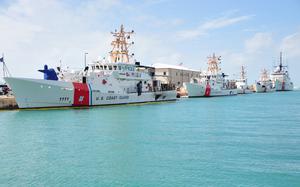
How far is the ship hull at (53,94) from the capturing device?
28.4 m

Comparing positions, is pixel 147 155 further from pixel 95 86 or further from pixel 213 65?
pixel 213 65

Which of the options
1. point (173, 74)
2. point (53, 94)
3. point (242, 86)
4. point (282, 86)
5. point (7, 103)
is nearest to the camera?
point (53, 94)

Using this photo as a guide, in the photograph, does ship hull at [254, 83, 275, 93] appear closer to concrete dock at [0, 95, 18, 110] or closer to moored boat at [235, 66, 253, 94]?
moored boat at [235, 66, 253, 94]

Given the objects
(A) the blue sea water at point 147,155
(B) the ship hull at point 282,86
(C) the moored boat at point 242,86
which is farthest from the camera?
(B) the ship hull at point 282,86

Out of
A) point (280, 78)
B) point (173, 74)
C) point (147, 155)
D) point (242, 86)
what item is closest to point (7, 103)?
point (147, 155)

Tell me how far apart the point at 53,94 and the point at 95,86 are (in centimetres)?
465

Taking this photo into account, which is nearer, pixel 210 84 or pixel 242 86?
pixel 210 84

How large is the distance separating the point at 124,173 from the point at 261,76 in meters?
126

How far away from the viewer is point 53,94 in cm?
2962

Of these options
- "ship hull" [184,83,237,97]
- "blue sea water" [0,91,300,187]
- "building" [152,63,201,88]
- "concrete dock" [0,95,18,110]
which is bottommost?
"blue sea water" [0,91,300,187]

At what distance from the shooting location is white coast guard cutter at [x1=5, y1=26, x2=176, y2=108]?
28.8m

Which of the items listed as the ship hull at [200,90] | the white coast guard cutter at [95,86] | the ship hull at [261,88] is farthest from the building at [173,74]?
the ship hull at [261,88]

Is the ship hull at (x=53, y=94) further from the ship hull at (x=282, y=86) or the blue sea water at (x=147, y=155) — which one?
the ship hull at (x=282, y=86)

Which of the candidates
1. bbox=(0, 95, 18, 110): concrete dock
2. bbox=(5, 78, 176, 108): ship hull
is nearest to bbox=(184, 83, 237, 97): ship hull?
bbox=(5, 78, 176, 108): ship hull
